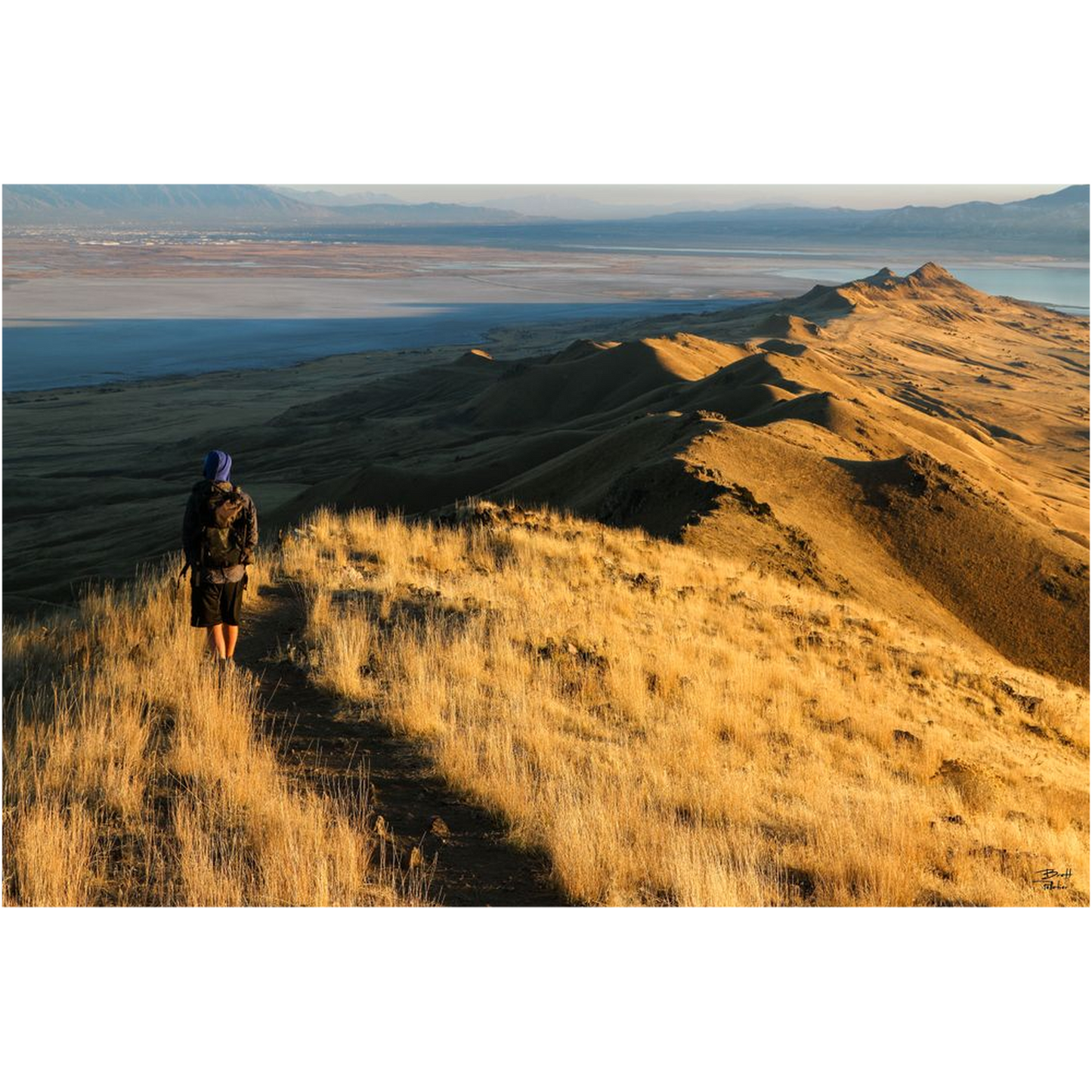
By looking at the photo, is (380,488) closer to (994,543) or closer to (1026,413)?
(994,543)

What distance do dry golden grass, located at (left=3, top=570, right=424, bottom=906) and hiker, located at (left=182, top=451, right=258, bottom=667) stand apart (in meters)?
→ 0.37

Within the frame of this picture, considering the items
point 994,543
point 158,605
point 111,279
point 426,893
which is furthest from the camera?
point 111,279

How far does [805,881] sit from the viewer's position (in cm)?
561

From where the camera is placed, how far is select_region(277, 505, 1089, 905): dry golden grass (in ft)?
18.6

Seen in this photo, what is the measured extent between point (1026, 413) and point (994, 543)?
114 feet

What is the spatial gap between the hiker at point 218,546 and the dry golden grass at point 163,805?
1.22 feet

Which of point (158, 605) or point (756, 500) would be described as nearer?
point (158, 605)

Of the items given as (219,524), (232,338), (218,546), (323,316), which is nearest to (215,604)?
(218,546)

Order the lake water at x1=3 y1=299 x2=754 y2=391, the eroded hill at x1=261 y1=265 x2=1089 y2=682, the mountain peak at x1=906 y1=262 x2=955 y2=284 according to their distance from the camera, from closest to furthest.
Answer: the eroded hill at x1=261 y1=265 x2=1089 y2=682 < the mountain peak at x1=906 y1=262 x2=955 y2=284 < the lake water at x1=3 y1=299 x2=754 y2=391

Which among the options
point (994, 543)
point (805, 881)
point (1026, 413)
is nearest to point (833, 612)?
point (994, 543)

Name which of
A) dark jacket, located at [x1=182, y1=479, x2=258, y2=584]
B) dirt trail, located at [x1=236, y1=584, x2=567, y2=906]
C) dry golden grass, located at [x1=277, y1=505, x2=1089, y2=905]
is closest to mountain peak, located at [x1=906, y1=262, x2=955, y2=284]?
dry golden grass, located at [x1=277, y1=505, x2=1089, y2=905]

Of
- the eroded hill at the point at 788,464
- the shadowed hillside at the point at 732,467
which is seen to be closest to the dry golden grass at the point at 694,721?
the eroded hill at the point at 788,464

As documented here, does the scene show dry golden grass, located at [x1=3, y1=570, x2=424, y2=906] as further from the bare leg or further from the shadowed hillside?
the shadowed hillside

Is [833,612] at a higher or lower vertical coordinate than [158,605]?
lower
